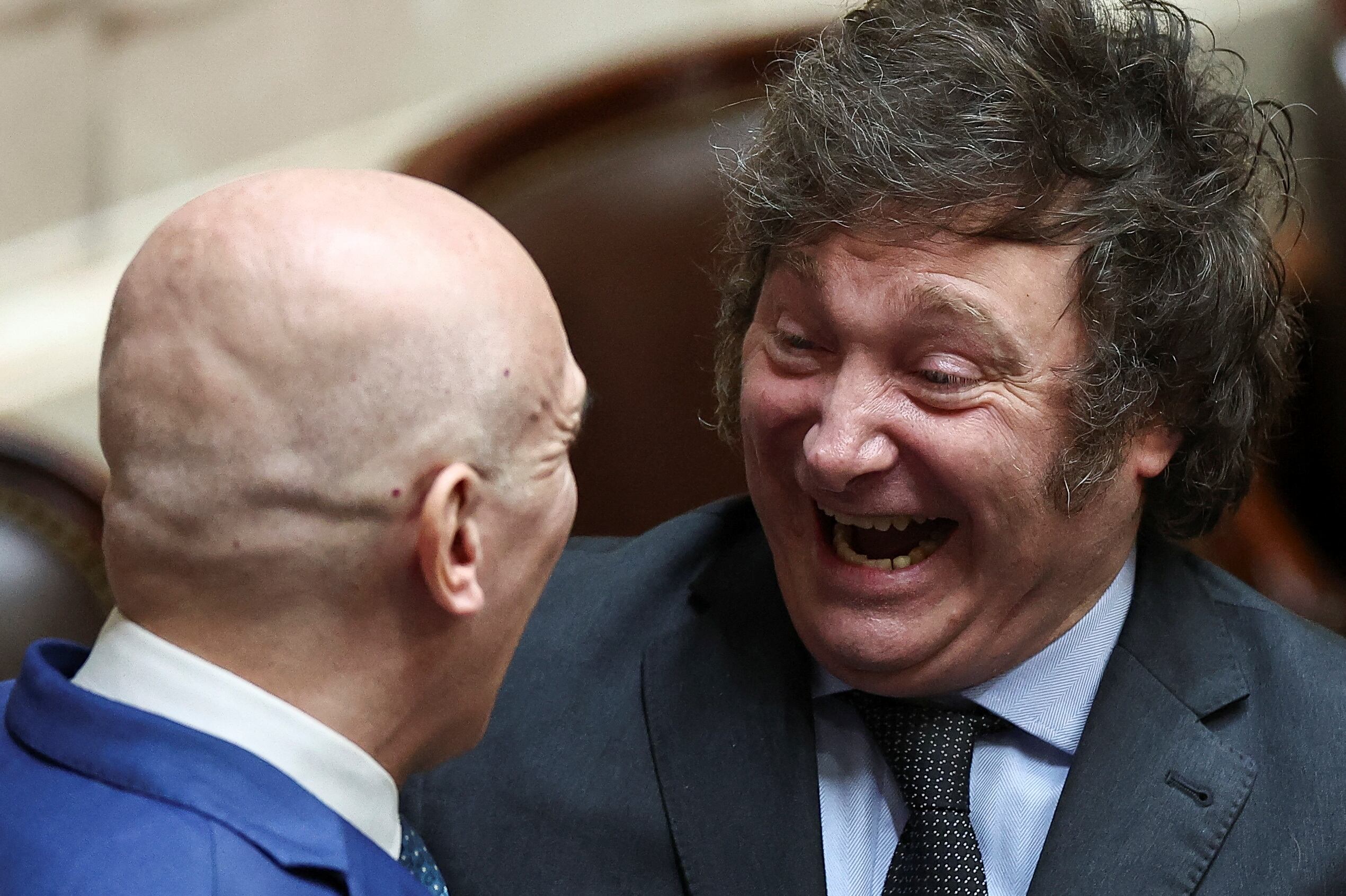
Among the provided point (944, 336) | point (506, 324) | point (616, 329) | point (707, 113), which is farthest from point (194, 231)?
point (707, 113)

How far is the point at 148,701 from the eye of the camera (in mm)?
1092

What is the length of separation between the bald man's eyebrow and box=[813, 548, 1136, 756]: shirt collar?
0.38 meters

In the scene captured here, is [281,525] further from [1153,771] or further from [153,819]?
[1153,771]

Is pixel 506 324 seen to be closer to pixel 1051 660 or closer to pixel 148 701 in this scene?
pixel 148 701

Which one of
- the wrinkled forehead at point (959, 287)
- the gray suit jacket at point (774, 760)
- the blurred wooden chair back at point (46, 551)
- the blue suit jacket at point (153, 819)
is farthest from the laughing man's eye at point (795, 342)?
the blurred wooden chair back at point (46, 551)

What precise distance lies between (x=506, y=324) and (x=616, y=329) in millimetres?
1347

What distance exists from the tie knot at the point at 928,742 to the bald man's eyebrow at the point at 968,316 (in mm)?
422

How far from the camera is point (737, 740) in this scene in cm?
174

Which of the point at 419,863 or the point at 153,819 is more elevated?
the point at 153,819

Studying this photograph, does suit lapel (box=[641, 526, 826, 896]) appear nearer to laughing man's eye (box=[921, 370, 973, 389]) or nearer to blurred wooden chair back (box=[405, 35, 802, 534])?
laughing man's eye (box=[921, 370, 973, 389])

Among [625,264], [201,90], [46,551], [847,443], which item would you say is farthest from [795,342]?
[201,90]

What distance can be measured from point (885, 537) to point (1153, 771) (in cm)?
39

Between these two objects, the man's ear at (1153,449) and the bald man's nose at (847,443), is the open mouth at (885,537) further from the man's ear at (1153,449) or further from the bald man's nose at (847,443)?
the man's ear at (1153,449)

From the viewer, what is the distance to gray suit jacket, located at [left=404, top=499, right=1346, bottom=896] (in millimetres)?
1598
